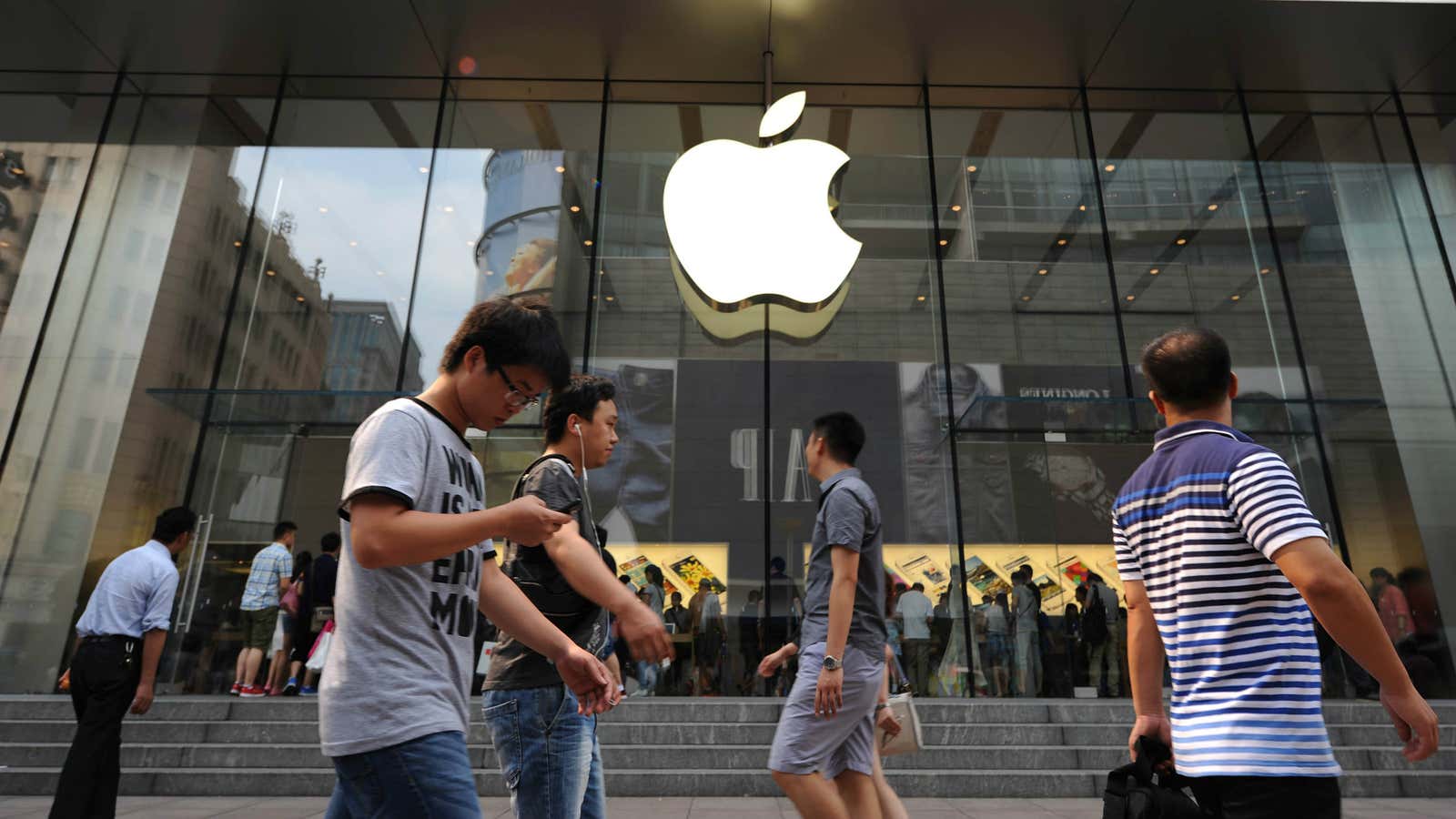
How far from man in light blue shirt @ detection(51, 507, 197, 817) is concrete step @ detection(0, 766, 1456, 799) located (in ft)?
5.44

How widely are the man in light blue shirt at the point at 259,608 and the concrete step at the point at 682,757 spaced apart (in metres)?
1.72

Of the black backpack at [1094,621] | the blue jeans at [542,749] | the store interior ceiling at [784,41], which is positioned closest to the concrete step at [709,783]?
the black backpack at [1094,621]

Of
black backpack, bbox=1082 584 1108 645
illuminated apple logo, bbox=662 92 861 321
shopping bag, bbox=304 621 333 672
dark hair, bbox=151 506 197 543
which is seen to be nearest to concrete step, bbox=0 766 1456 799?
shopping bag, bbox=304 621 333 672

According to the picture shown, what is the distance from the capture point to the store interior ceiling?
818cm

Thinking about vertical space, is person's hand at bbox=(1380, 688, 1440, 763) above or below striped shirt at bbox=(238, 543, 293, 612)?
below

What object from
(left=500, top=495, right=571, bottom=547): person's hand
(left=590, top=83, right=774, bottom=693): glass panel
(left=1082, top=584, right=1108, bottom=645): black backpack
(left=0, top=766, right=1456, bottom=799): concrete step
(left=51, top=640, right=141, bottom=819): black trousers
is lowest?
(left=0, top=766, right=1456, bottom=799): concrete step

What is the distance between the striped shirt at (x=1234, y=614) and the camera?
1450mm

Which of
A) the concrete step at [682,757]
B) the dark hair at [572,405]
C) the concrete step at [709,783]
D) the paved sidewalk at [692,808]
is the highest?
the dark hair at [572,405]

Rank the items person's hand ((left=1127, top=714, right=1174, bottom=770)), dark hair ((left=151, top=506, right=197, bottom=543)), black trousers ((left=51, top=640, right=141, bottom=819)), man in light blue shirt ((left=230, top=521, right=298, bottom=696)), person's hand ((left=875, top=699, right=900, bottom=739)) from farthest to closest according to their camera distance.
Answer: man in light blue shirt ((left=230, top=521, right=298, bottom=696)) < dark hair ((left=151, top=506, right=197, bottom=543)) < black trousers ((left=51, top=640, right=141, bottom=819)) < person's hand ((left=875, top=699, right=900, bottom=739)) < person's hand ((left=1127, top=714, right=1174, bottom=770))

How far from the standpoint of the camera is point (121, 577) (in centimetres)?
366

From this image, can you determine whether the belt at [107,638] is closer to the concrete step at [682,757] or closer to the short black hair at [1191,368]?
the concrete step at [682,757]

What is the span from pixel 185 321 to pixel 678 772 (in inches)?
292

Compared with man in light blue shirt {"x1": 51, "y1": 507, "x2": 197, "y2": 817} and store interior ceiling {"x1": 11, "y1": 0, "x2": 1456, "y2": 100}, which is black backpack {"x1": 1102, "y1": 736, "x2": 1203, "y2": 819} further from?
store interior ceiling {"x1": 11, "y1": 0, "x2": 1456, "y2": 100}

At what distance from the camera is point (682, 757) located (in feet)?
17.4
